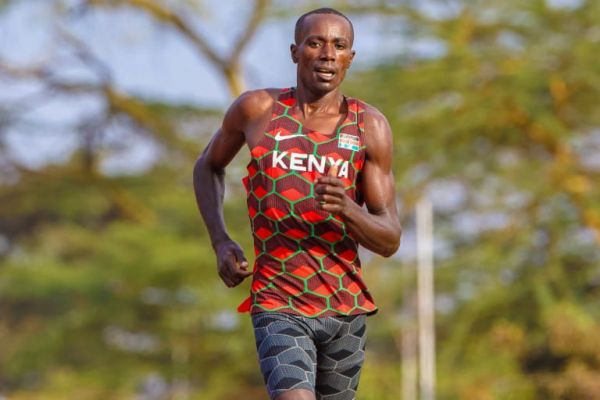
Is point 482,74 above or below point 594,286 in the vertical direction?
above

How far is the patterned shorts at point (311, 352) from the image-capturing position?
18.2ft

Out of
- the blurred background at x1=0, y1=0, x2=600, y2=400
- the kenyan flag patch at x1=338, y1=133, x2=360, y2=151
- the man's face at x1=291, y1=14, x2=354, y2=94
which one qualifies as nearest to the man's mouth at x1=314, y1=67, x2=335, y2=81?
the man's face at x1=291, y1=14, x2=354, y2=94

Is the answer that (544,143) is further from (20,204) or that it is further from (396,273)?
(20,204)

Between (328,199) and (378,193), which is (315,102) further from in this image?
(328,199)

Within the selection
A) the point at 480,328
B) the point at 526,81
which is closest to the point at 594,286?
the point at 480,328

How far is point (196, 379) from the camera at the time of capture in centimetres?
2934

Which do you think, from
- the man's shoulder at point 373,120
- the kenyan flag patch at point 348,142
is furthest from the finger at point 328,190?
the man's shoulder at point 373,120

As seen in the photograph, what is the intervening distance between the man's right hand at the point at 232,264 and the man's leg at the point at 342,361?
0.44 meters

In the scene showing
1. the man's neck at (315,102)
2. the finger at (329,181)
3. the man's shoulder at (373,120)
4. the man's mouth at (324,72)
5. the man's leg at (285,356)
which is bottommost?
the man's leg at (285,356)

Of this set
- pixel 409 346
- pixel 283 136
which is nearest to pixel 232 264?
pixel 283 136

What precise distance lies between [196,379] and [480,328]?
6.30 metres

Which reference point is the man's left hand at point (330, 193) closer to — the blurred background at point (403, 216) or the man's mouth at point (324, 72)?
the man's mouth at point (324, 72)

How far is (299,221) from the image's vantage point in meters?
5.65

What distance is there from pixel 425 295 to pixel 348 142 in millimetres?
20144
